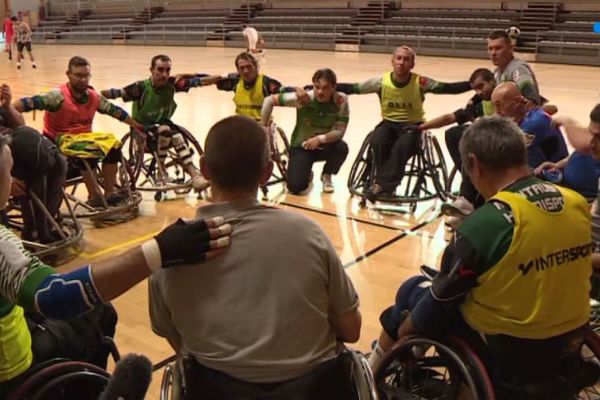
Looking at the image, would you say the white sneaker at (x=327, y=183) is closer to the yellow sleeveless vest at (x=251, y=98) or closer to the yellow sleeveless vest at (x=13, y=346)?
the yellow sleeveless vest at (x=251, y=98)

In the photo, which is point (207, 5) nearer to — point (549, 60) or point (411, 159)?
point (549, 60)

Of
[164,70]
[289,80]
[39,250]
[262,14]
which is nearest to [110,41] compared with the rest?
[262,14]

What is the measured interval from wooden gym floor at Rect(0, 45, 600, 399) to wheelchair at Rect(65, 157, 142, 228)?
11 centimetres

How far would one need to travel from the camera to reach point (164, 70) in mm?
5230

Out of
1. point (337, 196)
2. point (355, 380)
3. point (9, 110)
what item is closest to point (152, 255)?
point (355, 380)

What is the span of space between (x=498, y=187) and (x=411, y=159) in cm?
328

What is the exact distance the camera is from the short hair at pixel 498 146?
5.97ft

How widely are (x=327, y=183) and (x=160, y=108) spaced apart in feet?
5.17

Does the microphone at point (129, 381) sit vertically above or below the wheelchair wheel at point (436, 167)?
above

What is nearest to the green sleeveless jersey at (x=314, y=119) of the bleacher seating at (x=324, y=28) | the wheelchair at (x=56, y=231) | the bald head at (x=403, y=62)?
the bald head at (x=403, y=62)

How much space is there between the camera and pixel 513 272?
169 centimetres

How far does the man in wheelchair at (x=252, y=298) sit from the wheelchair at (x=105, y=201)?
3.01 m

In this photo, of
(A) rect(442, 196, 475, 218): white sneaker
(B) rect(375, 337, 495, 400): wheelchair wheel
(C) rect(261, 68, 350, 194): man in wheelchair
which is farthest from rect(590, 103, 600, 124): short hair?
(C) rect(261, 68, 350, 194): man in wheelchair

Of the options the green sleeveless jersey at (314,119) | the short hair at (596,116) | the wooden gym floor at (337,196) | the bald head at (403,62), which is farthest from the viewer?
the green sleeveless jersey at (314,119)
